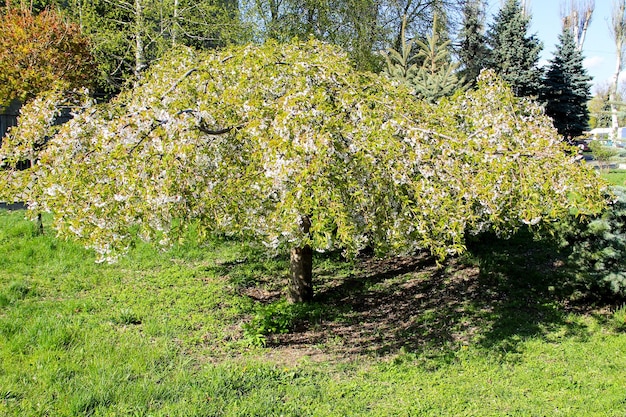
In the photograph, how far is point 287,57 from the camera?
13.8 feet

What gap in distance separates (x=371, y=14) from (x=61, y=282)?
9.76 metres

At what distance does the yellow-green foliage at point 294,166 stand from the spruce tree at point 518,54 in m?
12.8

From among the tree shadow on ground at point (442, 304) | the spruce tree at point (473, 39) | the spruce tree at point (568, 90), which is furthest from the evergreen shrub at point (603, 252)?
the spruce tree at point (473, 39)

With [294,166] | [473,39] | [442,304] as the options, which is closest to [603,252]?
[442,304]

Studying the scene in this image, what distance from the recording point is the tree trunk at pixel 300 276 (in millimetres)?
5410

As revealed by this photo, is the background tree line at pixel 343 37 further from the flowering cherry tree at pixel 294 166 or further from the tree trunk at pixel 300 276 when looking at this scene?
the tree trunk at pixel 300 276

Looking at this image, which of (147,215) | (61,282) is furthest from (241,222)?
(61,282)

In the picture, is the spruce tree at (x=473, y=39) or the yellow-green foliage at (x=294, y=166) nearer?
the yellow-green foliage at (x=294, y=166)

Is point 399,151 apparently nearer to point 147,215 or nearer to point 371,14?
point 147,215

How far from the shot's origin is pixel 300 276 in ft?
18.0

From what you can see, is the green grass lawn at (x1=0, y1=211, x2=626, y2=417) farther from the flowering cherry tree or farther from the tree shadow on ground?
the flowering cherry tree

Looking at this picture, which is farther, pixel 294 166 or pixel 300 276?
pixel 300 276

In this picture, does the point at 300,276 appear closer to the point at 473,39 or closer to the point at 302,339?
the point at 302,339

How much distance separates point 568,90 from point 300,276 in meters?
13.6
